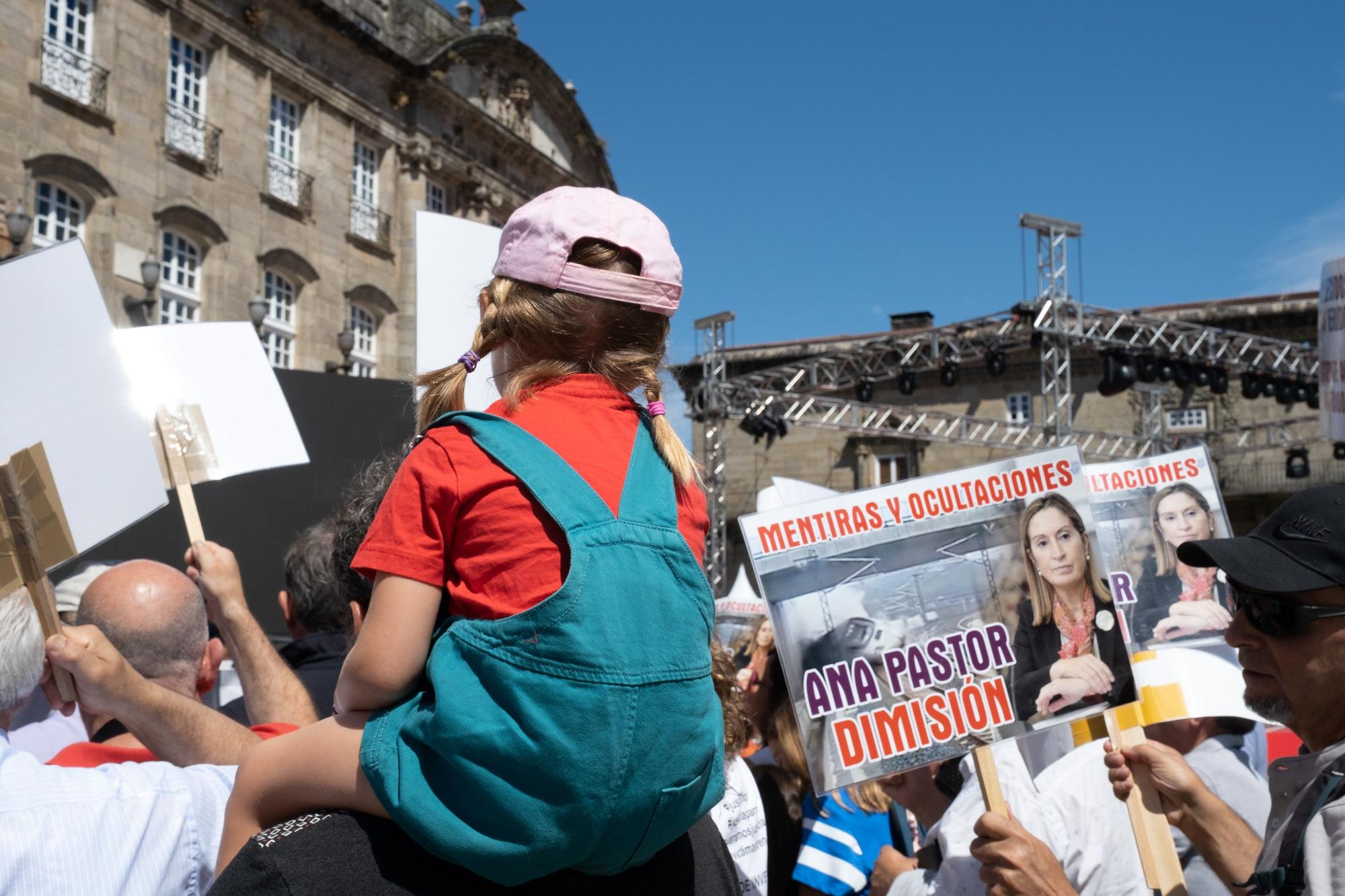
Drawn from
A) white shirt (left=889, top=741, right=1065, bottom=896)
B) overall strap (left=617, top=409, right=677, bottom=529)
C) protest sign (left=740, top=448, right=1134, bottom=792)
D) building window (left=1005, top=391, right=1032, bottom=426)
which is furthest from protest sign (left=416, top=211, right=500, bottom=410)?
building window (left=1005, top=391, right=1032, bottom=426)

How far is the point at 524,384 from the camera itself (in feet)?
5.34

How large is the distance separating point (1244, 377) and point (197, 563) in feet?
76.7

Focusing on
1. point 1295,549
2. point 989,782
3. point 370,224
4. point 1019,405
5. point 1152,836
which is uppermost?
point 370,224

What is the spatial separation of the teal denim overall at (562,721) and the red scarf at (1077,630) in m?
1.49

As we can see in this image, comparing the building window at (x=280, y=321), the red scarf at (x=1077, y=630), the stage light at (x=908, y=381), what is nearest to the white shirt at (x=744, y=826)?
the red scarf at (x=1077, y=630)

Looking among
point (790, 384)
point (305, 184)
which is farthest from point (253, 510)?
point (790, 384)

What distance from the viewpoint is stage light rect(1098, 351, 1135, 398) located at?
69.9 feet

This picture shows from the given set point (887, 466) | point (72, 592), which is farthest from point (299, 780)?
point (887, 466)

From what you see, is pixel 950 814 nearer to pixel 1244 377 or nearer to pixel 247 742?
pixel 247 742

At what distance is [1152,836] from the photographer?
8.28 ft

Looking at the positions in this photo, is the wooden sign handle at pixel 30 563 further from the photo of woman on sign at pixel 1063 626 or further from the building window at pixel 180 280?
the building window at pixel 180 280

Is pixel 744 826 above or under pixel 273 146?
under

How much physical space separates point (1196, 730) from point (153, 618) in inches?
117

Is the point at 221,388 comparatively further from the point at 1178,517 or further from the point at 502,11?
the point at 502,11
